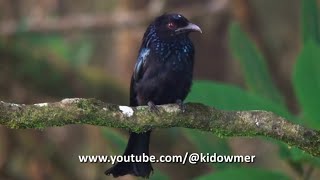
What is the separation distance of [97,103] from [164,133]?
2.48 meters

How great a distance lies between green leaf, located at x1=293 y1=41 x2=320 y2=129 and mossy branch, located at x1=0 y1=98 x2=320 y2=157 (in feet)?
1.69

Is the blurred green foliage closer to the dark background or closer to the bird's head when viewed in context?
the bird's head

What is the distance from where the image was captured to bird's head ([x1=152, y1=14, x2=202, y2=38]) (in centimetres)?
266

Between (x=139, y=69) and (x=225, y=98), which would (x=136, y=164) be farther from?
(x=225, y=98)

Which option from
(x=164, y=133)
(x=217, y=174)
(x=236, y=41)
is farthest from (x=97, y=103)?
(x=164, y=133)

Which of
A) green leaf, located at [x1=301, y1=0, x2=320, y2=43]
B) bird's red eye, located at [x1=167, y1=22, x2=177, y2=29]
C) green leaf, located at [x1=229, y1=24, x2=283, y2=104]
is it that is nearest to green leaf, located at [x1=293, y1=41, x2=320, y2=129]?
green leaf, located at [x1=301, y1=0, x2=320, y2=43]

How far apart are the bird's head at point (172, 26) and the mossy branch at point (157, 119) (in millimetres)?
472

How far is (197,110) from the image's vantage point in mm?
2236

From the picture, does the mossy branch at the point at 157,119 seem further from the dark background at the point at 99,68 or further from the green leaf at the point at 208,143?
→ the dark background at the point at 99,68

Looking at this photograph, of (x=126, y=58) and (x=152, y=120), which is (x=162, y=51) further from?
(x=126, y=58)

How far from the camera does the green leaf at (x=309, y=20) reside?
303 cm

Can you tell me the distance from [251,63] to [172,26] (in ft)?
2.23

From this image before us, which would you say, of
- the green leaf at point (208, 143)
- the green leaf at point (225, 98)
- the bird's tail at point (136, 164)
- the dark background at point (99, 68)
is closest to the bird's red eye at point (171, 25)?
the green leaf at point (225, 98)

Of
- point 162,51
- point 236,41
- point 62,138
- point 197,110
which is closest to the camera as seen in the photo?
point 197,110
